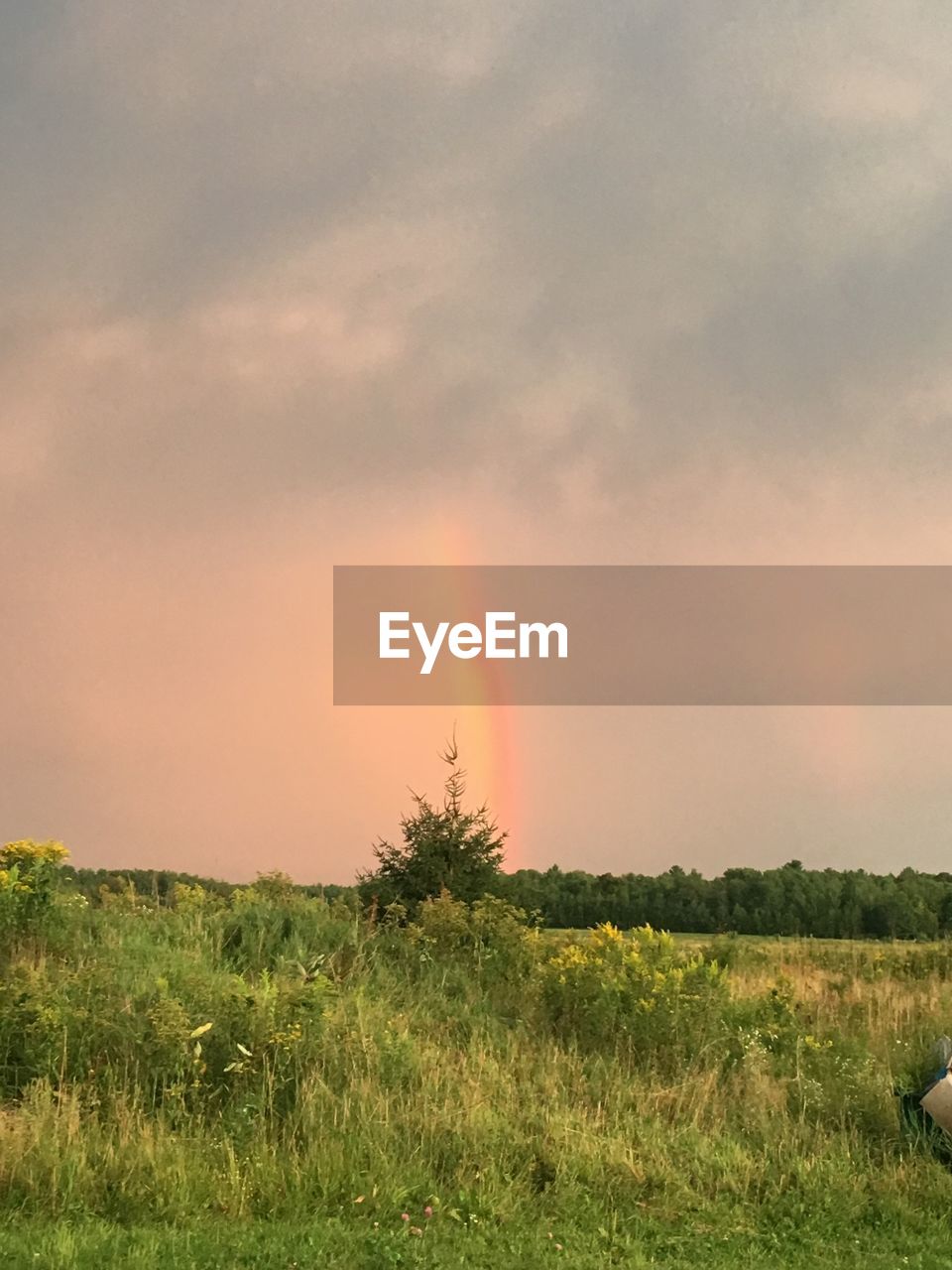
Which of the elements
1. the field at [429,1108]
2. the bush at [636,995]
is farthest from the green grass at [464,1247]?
the bush at [636,995]

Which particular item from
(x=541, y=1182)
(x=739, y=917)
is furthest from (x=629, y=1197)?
(x=739, y=917)

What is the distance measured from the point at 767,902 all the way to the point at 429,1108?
47704mm

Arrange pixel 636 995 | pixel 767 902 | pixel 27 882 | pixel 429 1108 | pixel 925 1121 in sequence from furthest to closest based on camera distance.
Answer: pixel 767 902 → pixel 27 882 → pixel 636 995 → pixel 925 1121 → pixel 429 1108

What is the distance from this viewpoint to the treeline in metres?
47.9

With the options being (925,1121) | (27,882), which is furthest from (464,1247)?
(27,882)

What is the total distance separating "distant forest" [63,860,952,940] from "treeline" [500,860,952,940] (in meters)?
0.04

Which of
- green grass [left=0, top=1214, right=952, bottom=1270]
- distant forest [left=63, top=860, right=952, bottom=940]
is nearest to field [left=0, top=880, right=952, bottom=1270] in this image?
green grass [left=0, top=1214, right=952, bottom=1270]

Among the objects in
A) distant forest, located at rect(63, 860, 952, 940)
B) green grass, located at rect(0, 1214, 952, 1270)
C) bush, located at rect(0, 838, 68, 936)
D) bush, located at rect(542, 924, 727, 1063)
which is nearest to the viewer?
green grass, located at rect(0, 1214, 952, 1270)

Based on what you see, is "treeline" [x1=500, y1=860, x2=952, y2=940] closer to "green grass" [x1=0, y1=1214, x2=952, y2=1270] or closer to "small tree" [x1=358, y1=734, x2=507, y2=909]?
"small tree" [x1=358, y1=734, x2=507, y2=909]

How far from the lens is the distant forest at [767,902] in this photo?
47812 mm

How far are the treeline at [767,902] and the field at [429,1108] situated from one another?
1316 inches

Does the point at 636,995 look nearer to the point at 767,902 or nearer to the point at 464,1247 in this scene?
the point at 464,1247

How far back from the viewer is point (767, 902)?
2106 inches

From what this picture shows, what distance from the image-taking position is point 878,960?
24.2 metres
